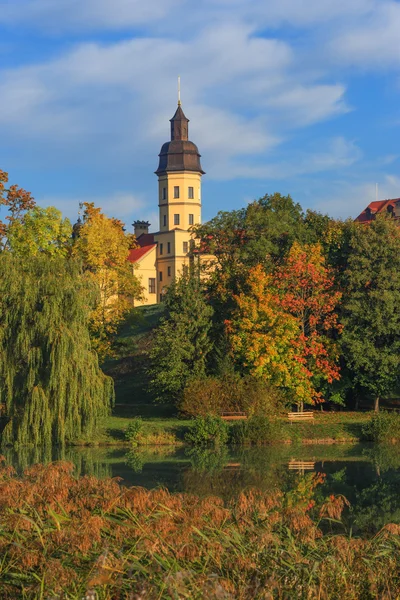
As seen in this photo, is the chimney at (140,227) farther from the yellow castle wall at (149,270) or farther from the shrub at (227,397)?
the shrub at (227,397)

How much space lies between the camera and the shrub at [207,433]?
40844 millimetres

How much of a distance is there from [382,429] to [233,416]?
747 cm

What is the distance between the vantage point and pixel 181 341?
4638 cm

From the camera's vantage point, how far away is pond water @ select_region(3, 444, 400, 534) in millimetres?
26734

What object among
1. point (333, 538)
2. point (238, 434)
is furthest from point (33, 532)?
point (238, 434)

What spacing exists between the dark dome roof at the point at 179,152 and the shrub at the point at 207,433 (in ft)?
208

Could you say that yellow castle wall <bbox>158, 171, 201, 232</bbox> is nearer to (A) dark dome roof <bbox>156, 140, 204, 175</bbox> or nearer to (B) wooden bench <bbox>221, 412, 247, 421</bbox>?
(A) dark dome roof <bbox>156, 140, 204, 175</bbox>

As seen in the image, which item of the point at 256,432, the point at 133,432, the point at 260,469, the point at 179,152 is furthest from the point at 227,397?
the point at 179,152

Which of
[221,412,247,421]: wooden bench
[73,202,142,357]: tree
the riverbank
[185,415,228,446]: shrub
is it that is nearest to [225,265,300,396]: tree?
[221,412,247,421]: wooden bench

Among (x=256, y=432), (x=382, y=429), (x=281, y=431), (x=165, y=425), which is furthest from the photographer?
(x=165, y=425)

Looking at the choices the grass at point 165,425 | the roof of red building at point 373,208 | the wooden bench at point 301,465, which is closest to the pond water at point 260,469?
the wooden bench at point 301,465

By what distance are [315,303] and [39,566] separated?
37242 millimetres

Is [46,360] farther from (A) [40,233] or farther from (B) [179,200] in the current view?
(B) [179,200]

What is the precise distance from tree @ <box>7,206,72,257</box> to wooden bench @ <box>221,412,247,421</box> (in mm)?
13371
